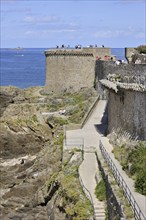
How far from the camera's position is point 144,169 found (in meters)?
19.0

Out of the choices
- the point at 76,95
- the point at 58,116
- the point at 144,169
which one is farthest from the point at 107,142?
the point at 76,95

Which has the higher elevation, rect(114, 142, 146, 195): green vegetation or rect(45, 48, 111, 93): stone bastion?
rect(45, 48, 111, 93): stone bastion

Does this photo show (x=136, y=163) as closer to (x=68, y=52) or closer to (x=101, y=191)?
(x=101, y=191)

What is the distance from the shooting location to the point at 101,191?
68.0 ft

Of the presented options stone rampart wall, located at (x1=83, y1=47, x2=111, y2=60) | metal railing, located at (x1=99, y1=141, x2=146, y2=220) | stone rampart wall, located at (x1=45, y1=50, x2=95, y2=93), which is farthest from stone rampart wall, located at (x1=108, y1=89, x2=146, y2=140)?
stone rampart wall, located at (x1=83, y1=47, x2=111, y2=60)

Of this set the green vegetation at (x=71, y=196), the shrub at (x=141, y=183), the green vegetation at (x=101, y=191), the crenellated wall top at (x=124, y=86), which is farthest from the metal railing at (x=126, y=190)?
the crenellated wall top at (x=124, y=86)

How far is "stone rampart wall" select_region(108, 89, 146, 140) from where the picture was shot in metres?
25.4

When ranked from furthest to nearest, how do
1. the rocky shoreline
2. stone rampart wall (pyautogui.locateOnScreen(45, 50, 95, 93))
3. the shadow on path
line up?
1. stone rampart wall (pyautogui.locateOnScreen(45, 50, 95, 93))
2. the shadow on path
3. the rocky shoreline

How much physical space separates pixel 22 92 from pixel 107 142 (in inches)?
1128

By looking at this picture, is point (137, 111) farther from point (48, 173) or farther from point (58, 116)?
point (58, 116)

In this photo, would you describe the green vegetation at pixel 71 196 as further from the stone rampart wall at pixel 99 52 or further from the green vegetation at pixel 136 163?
the stone rampart wall at pixel 99 52

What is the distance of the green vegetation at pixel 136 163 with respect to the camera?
18297 millimetres

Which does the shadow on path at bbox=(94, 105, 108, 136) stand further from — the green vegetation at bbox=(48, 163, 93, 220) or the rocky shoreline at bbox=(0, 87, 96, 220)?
the green vegetation at bbox=(48, 163, 93, 220)

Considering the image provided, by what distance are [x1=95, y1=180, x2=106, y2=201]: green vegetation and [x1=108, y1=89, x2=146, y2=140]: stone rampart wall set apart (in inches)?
182
